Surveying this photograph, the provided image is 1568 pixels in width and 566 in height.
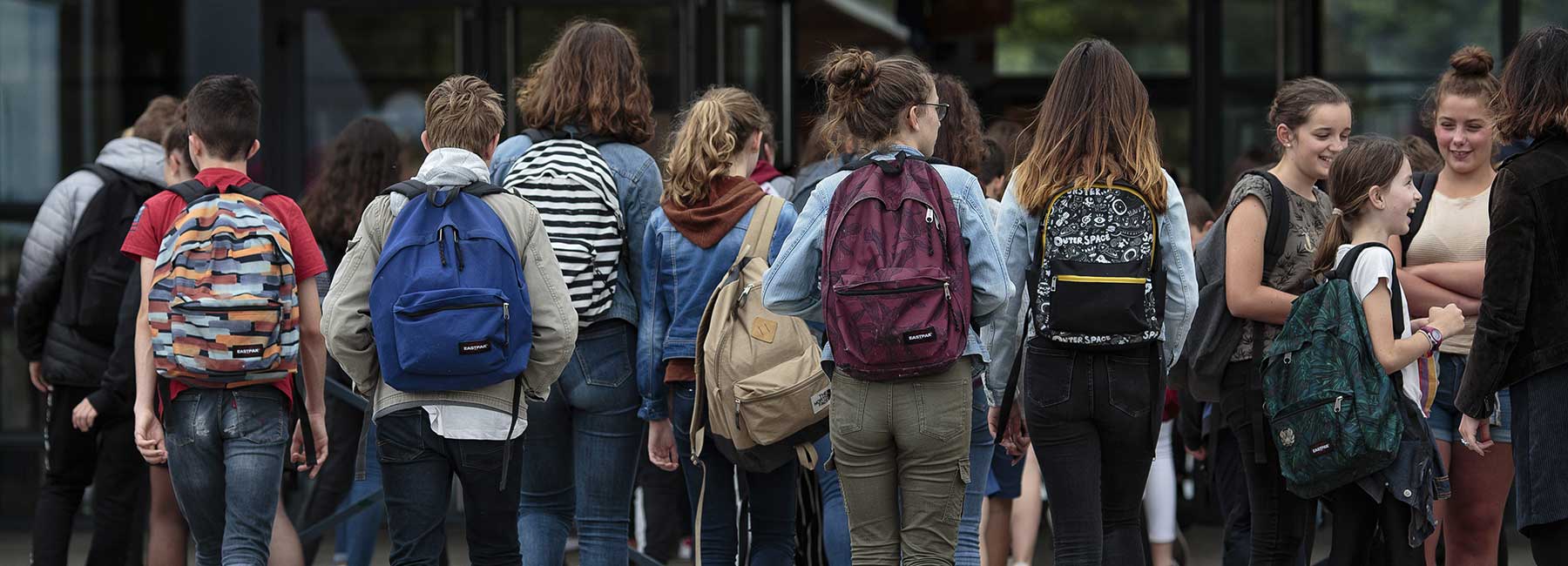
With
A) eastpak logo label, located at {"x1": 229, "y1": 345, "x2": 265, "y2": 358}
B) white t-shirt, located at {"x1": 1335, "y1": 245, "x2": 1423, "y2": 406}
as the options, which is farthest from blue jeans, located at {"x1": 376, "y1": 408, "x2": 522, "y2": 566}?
white t-shirt, located at {"x1": 1335, "y1": 245, "x2": 1423, "y2": 406}

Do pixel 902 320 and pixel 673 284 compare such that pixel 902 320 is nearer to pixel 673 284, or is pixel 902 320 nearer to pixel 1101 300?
pixel 1101 300

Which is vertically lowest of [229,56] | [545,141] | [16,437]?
[16,437]

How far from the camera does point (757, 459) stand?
4645mm

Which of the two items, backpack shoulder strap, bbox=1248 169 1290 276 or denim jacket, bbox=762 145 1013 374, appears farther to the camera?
backpack shoulder strap, bbox=1248 169 1290 276

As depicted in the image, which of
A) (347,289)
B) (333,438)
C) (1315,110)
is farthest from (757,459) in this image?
(333,438)

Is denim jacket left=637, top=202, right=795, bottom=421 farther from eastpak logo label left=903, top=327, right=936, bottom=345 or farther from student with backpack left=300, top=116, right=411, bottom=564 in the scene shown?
student with backpack left=300, top=116, right=411, bottom=564

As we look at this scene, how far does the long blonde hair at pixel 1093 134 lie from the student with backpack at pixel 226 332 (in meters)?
2.10

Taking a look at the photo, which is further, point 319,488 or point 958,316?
point 319,488

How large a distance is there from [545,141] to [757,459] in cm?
112

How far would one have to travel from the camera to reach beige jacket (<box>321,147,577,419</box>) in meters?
4.15

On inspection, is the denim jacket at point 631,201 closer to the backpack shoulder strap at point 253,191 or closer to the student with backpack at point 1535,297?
the backpack shoulder strap at point 253,191

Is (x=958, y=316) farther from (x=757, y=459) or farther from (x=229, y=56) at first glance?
(x=229, y=56)

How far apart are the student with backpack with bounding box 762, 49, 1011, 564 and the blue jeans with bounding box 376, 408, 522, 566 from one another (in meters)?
0.84

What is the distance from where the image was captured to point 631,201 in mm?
4852
